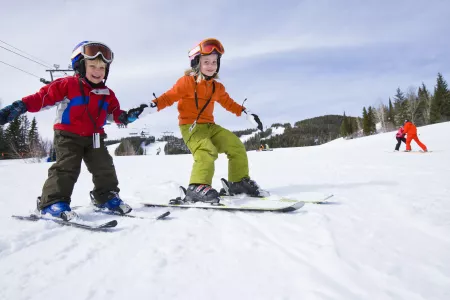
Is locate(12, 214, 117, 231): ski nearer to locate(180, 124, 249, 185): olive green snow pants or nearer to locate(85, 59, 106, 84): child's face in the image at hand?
locate(180, 124, 249, 185): olive green snow pants

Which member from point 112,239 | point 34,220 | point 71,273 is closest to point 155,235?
point 112,239

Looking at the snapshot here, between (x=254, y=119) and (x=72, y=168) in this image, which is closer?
(x=72, y=168)

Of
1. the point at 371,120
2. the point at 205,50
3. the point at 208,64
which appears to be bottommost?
the point at 208,64

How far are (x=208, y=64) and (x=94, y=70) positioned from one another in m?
1.40

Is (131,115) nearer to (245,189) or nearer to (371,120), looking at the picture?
(245,189)

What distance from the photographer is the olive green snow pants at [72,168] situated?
2.63 meters

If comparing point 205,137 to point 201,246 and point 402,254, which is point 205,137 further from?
point 402,254

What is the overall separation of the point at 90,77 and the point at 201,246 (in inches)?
96.5

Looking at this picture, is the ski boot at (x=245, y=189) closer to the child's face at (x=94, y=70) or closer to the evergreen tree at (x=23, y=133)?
the child's face at (x=94, y=70)

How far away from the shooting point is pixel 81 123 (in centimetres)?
290

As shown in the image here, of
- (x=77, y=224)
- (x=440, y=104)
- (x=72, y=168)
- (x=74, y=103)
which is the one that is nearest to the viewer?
(x=77, y=224)

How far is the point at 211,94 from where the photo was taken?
3695mm

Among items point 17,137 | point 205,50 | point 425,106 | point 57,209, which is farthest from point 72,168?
point 425,106

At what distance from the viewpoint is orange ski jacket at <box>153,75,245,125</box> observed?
11.2ft
